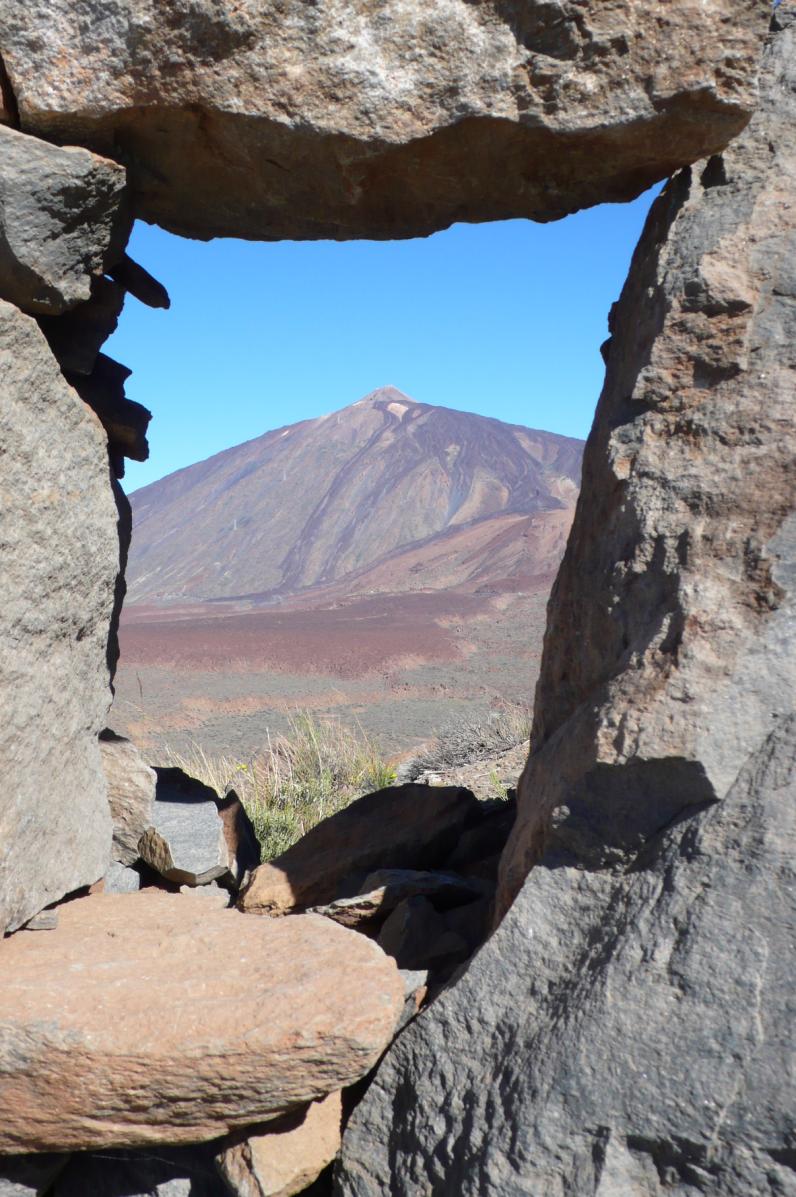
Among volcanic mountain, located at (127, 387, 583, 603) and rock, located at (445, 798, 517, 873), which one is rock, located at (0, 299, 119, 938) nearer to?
rock, located at (445, 798, 517, 873)

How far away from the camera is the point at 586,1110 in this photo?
225cm

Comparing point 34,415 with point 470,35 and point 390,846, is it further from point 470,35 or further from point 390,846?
point 390,846

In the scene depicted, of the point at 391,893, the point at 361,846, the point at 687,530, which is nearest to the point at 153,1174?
the point at 391,893

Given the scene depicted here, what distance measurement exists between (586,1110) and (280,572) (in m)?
35.8

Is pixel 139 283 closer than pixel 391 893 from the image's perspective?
No

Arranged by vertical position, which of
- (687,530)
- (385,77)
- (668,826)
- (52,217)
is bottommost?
(668,826)

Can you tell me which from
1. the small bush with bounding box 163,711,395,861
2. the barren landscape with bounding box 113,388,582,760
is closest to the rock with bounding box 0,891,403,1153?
the small bush with bounding box 163,711,395,861

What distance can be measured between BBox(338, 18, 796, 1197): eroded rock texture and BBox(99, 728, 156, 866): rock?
4.84ft

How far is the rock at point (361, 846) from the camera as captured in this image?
375cm

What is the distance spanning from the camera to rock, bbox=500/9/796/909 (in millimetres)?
2430

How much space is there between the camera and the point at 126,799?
3803 millimetres

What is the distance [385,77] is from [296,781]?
19.5ft

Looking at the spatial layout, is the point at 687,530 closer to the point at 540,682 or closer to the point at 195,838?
the point at 540,682

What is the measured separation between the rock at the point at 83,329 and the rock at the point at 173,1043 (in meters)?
1.75
